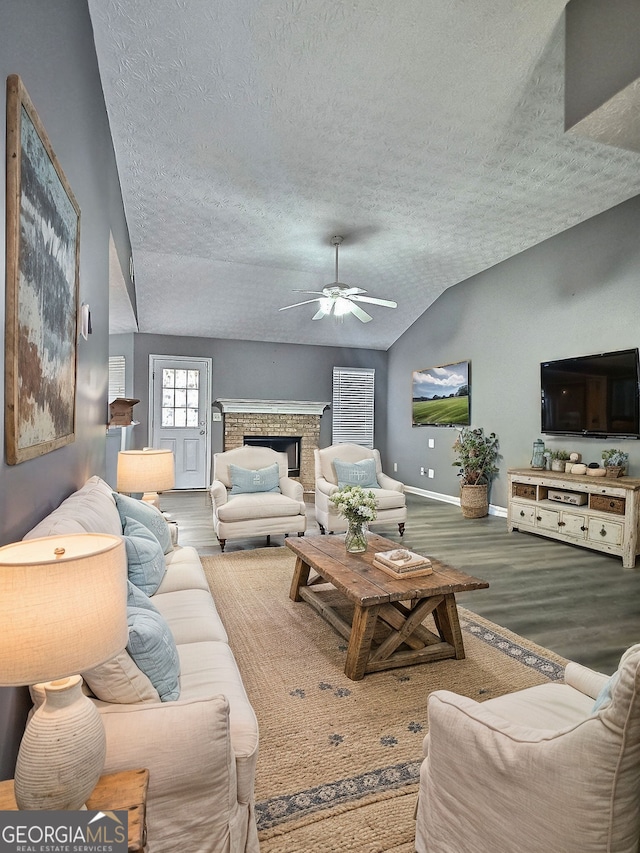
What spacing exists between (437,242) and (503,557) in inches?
145

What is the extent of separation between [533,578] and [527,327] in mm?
3284

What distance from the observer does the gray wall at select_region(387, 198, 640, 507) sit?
Answer: 4.76 m

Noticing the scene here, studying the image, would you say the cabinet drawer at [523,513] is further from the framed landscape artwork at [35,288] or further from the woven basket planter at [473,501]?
the framed landscape artwork at [35,288]

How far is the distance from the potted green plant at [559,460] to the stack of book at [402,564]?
3.19m

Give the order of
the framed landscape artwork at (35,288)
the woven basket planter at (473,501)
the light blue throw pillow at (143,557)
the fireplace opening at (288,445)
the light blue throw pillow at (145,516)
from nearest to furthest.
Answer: the framed landscape artwork at (35,288) < the light blue throw pillow at (143,557) < the light blue throw pillow at (145,516) < the woven basket planter at (473,501) < the fireplace opening at (288,445)

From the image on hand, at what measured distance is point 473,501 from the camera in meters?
6.10

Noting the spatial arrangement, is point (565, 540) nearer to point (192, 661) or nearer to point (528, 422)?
point (528, 422)

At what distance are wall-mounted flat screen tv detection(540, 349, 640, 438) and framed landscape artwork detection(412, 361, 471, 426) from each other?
1482 mm

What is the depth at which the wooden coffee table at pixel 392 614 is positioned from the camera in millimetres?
2312

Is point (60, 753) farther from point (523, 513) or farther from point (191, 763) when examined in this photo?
point (523, 513)

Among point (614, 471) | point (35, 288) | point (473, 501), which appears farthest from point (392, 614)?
point (473, 501)

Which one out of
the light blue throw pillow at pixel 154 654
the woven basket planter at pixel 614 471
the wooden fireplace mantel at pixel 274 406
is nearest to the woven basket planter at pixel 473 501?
the woven basket planter at pixel 614 471

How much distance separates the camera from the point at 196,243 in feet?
18.4

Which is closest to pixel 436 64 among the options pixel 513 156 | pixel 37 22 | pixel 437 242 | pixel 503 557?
pixel 513 156
